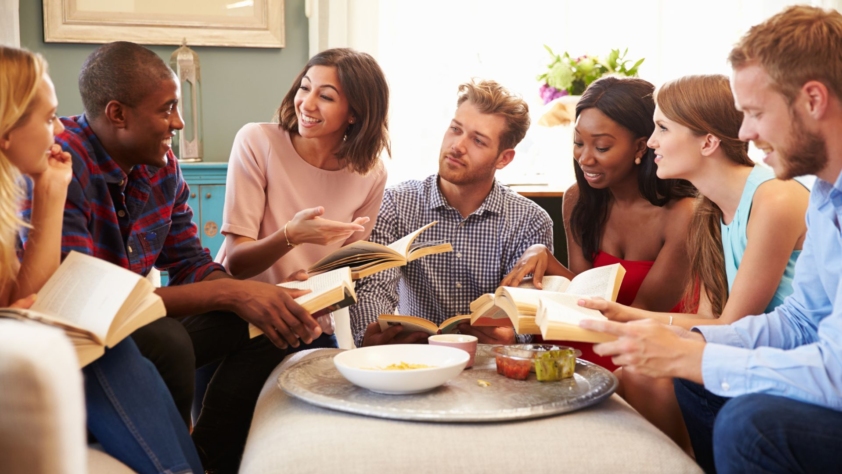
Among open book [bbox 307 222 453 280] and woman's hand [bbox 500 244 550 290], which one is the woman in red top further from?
open book [bbox 307 222 453 280]

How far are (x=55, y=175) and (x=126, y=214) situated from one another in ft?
1.16

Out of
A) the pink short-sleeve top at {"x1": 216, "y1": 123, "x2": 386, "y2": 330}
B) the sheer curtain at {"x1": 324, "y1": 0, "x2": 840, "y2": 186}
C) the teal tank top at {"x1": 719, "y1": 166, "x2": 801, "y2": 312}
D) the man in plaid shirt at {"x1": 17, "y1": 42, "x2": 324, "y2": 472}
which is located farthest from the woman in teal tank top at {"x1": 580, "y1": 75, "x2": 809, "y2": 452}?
the sheer curtain at {"x1": 324, "y1": 0, "x2": 840, "y2": 186}

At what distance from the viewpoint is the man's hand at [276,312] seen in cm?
162

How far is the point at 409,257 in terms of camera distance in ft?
5.80

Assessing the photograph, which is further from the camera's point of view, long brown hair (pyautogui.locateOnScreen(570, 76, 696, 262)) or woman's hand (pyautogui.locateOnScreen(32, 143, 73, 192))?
long brown hair (pyautogui.locateOnScreen(570, 76, 696, 262))

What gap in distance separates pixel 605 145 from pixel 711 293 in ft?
1.68

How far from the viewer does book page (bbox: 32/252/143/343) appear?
1.16m

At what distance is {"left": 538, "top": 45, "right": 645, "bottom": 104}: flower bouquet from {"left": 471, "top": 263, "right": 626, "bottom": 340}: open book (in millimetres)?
1426

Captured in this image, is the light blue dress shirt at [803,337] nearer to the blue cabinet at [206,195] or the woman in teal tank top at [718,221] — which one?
the woman in teal tank top at [718,221]

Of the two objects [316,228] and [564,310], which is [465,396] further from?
[316,228]

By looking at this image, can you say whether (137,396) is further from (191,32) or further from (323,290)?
(191,32)

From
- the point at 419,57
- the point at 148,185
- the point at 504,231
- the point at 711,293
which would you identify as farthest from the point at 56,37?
the point at 711,293

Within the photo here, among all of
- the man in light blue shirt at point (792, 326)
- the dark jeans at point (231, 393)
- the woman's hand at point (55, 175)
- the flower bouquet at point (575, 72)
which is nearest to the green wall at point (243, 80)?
the flower bouquet at point (575, 72)

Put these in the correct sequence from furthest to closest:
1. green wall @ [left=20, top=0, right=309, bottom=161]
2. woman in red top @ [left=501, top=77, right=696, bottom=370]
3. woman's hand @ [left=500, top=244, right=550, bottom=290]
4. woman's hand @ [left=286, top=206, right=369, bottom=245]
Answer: green wall @ [left=20, top=0, right=309, bottom=161]
woman in red top @ [left=501, top=77, right=696, bottom=370]
woman's hand @ [left=500, top=244, right=550, bottom=290]
woman's hand @ [left=286, top=206, right=369, bottom=245]
